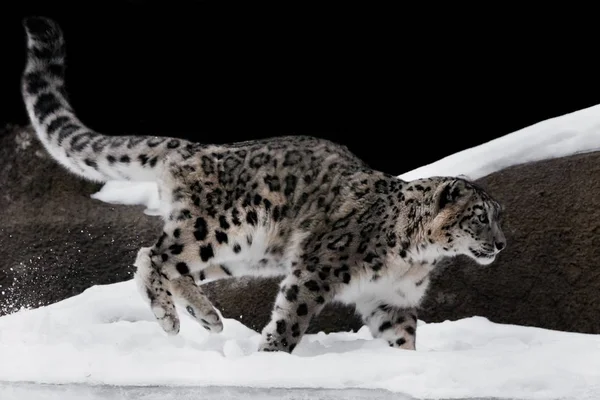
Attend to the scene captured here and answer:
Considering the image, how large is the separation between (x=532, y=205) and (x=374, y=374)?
104 inches

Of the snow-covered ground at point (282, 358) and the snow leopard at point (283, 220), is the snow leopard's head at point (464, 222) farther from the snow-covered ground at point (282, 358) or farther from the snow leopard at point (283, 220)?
the snow-covered ground at point (282, 358)

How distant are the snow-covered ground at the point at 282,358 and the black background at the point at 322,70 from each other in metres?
2.22

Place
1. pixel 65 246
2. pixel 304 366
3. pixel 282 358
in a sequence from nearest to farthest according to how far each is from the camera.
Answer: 1. pixel 304 366
2. pixel 282 358
3. pixel 65 246

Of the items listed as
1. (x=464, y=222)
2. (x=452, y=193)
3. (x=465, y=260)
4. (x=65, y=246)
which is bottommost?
(x=65, y=246)

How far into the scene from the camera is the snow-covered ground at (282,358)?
4043 mm

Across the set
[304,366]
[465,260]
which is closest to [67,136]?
[465,260]

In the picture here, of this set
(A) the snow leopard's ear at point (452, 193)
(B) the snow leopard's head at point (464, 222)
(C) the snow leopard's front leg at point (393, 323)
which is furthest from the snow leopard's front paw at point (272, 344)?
(A) the snow leopard's ear at point (452, 193)

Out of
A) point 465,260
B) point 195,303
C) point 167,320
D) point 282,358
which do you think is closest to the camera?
point 282,358

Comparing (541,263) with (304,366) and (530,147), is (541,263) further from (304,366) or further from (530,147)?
(304,366)

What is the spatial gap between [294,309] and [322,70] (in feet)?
10.9

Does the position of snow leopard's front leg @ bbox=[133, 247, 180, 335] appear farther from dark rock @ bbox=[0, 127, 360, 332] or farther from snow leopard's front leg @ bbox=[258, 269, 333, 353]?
dark rock @ bbox=[0, 127, 360, 332]

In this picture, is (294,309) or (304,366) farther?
(294,309)

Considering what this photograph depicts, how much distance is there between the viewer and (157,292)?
575 cm

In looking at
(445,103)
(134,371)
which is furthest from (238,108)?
(134,371)
